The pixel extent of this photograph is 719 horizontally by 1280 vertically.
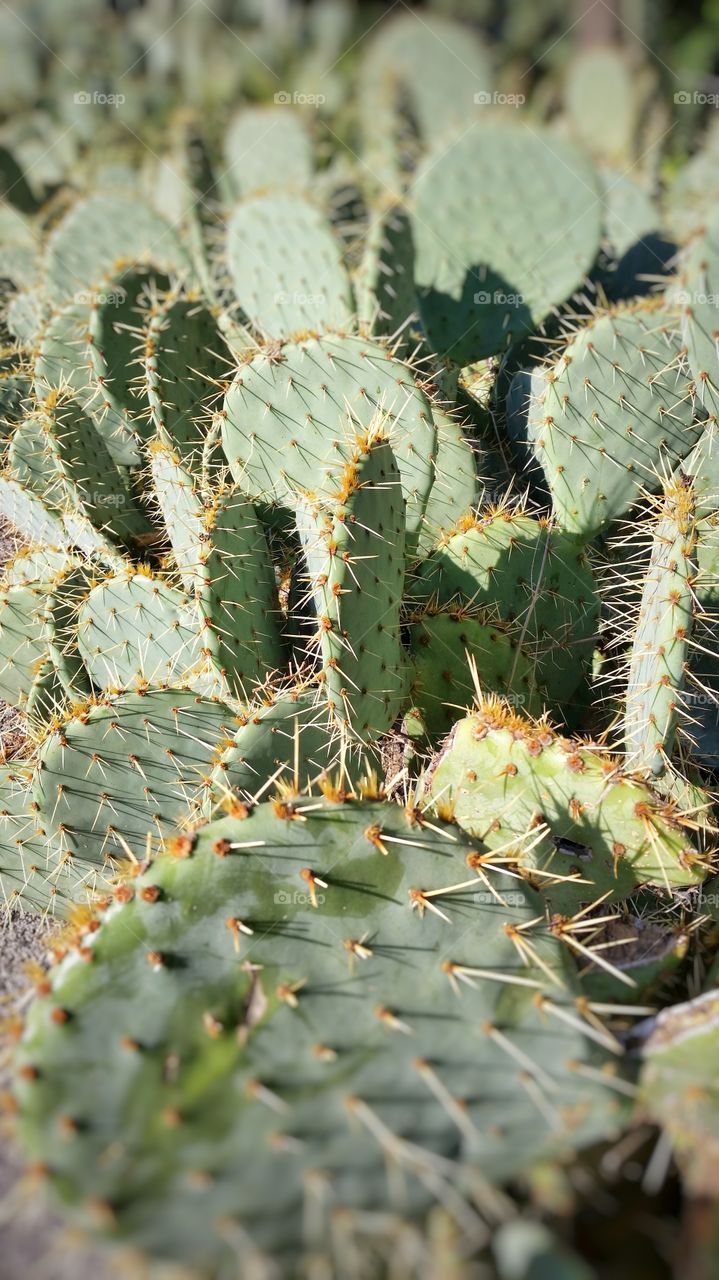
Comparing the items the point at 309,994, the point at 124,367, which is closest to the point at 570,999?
the point at 309,994

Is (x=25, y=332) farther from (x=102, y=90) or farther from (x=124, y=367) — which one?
(x=102, y=90)

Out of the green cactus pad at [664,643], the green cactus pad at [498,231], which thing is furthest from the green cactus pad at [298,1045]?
the green cactus pad at [498,231]

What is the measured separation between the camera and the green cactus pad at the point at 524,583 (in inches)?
87.4

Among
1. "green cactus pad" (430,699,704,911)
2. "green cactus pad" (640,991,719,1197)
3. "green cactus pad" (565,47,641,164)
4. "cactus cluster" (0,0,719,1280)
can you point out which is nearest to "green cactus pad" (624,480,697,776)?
"cactus cluster" (0,0,719,1280)

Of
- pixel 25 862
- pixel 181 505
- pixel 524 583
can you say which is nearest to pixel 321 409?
pixel 181 505

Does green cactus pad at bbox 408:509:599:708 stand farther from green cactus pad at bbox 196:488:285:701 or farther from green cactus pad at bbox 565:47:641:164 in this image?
green cactus pad at bbox 565:47:641:164

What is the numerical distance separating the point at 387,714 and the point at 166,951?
74cm

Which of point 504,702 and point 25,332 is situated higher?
point 25,332

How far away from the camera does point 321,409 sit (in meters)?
2.17

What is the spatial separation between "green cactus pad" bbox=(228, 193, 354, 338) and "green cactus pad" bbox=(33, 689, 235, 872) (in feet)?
5.42

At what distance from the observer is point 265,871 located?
4.51 feet

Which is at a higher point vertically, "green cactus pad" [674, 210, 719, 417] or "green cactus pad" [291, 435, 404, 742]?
"green cactus pad" [674, 210, 719, 417]

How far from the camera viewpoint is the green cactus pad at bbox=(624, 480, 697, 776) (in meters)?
1.75

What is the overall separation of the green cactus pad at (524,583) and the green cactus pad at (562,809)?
1.81ft
